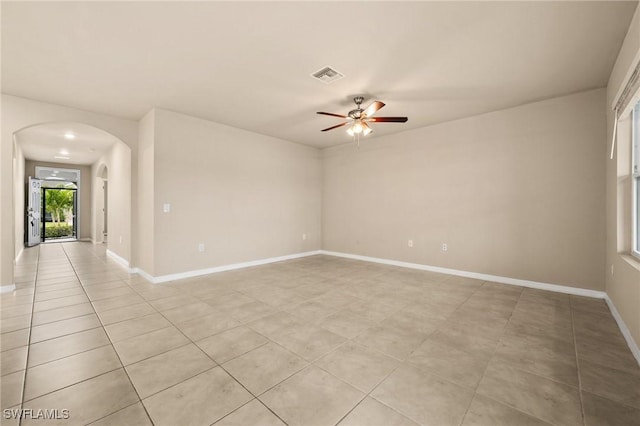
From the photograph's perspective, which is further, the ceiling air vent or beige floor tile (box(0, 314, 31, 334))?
the ceiling air vent

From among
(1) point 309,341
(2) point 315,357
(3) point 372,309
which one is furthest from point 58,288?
(3) point 372,309

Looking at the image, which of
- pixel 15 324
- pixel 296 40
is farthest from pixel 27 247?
pixel 296 40

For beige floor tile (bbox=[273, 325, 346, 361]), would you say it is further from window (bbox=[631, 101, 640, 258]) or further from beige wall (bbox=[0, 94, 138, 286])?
beige wall (bbox=[0, 94, 138, 286])

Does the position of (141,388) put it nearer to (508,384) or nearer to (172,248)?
(508,384)

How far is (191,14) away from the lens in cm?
215

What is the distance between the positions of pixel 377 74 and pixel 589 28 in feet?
6.16

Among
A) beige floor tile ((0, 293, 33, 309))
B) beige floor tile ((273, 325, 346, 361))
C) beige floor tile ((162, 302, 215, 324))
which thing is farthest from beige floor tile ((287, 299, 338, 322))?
beige floor tile ((0, 293, 33, 309))

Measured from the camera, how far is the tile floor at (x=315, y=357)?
1532 millimetres

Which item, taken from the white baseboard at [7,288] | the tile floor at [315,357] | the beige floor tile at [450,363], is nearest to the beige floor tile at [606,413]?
the tile floor at [315,357]

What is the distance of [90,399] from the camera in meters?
1.61

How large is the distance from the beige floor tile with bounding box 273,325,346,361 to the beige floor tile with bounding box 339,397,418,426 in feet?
1.98

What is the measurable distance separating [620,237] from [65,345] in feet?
17.8

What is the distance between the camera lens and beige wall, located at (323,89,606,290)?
3.60 meters

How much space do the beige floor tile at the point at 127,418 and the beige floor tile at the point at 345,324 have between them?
1535mm
